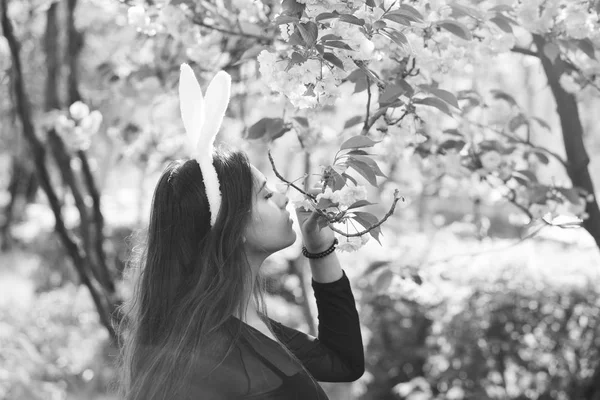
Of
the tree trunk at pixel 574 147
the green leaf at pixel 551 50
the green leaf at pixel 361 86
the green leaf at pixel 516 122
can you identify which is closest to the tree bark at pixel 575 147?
the tree trunk at pixel 574 147

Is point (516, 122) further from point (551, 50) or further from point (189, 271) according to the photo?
point (189, 271)

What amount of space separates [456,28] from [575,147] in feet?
2.72

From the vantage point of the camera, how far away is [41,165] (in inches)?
110

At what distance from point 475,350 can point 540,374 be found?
0.33 meters

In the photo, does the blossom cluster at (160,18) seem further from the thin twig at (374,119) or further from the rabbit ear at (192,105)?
the thin twig at (374,119)

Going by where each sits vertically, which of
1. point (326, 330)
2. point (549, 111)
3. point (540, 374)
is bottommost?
point (549, 111)

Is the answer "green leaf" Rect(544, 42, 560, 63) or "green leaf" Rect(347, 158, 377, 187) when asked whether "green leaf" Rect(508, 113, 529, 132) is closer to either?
"green leaf" Rect(544, 42, 560, 63)

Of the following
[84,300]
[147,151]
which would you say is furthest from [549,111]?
[147,151]

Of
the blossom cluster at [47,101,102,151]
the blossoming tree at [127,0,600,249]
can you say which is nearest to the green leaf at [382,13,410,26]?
the blossoming tree at [127,0,600,249]

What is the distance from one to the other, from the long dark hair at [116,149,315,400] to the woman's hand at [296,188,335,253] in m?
0.11

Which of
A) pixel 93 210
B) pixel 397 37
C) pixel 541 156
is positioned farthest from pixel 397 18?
pixel 93 210

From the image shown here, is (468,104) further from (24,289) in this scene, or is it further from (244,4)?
(24,289)

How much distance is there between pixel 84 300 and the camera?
16.5ft

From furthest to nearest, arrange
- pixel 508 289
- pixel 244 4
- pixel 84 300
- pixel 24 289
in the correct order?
pixel 24 289 → pixel 84 300 → pixel 508 289 → pixel 244 4
